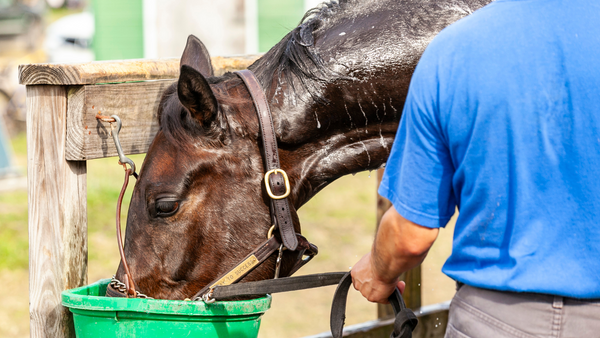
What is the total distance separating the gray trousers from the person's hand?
0.93 ft

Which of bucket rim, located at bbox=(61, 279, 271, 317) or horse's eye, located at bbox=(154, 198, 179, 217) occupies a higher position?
horse's eye, located at bbox=(154, 198, 179, 217)

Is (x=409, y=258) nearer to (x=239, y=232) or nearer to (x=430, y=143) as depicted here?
(x=430, y=143)

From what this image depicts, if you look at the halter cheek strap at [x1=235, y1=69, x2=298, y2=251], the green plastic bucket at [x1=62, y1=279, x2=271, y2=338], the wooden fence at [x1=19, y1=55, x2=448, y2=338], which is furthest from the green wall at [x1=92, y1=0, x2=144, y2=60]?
the green plastic bucket at [x1=62, y1=279, x2=271, y2=338]

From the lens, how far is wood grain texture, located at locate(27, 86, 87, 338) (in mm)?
2018

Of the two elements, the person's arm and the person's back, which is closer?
the person's back

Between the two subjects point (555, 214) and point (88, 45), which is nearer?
point (555, 214)

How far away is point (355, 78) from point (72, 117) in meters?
0.96

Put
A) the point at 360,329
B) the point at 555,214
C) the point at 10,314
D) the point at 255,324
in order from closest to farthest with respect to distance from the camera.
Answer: the point at 555,214, the point at 255,324, the point at 360,329, the point at 10,314

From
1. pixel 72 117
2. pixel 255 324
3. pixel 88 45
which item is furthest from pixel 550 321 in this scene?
pixel 88 45

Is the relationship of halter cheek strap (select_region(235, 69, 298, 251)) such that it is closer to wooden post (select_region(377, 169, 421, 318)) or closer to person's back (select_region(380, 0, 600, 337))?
person's back (select_region(380, 0, 600, 337))

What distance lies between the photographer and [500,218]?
1313mm

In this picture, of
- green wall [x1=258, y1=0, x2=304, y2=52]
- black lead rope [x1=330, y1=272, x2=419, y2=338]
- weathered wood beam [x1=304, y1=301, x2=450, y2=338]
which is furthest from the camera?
green wall [x1=258, y1=0, x2=304, y2=52]

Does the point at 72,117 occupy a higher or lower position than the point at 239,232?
higher

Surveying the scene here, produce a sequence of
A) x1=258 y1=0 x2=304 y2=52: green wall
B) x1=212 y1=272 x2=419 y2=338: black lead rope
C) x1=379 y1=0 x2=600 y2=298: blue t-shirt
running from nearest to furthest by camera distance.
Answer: x1=379 y1=0 x2=600 y2=298: blue t-shirt < x1=212 y1=272 x2=419 y2=338: black lead rope < x1=258 y1=0 x2=304 y2=52: green wall
